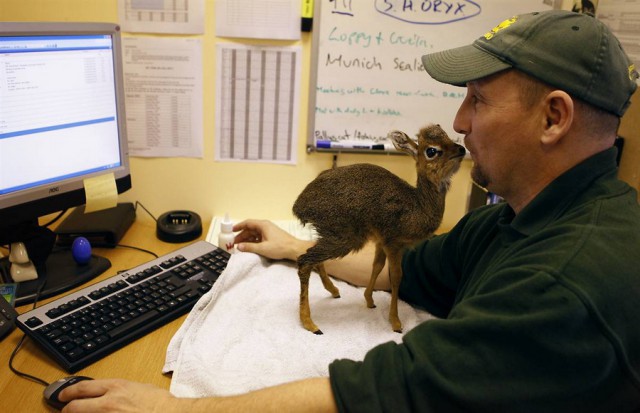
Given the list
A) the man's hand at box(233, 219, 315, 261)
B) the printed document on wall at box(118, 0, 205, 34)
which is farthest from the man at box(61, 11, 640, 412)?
the printed document on wall at box(118, 0, 205, 34)

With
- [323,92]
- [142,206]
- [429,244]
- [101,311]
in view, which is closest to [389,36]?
[323,92]

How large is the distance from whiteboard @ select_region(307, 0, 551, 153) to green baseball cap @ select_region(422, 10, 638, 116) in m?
0.66

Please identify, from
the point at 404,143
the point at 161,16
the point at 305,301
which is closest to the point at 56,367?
the point at 305,301

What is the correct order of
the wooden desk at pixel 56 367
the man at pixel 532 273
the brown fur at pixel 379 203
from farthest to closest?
the brown fur at pixel 379 203 < the wooden desk at pixel 56 367 < the man at pixel 532 273

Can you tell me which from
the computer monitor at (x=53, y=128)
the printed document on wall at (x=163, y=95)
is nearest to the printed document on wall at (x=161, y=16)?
the printed document on wall at (x=163, y=95)

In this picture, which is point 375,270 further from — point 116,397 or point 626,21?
point 626,21

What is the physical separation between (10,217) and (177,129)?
1.73 ft

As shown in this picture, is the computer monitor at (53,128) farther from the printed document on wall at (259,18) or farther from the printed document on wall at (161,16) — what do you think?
the printed document on wall at (259,18)

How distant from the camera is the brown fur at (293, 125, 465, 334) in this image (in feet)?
3.28

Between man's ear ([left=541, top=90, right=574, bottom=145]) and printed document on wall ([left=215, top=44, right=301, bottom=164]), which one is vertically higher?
man's ear ([left=541, top=90, right=574, bottom=145])

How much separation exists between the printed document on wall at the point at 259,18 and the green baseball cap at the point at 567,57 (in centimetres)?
73

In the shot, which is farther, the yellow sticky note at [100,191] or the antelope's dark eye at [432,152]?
the yellow sticky note at [100,191]

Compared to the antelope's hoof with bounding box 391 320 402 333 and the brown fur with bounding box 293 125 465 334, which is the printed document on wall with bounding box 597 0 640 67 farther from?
the antelope's hoof with bounding box 391 320 402 333

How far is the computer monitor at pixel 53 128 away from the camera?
111 cm
